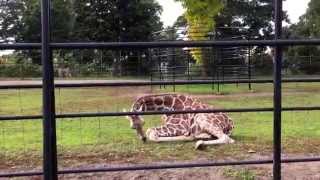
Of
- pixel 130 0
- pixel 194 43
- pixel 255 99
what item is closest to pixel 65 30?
pixel 130 0

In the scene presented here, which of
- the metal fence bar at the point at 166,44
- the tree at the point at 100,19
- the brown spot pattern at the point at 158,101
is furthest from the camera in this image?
the tree at the point at 100,19

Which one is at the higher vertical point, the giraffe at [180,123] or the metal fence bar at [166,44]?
the metal fence bar at [166,44]

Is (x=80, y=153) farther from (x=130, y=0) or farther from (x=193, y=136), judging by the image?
(x=130, y=0)

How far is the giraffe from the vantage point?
7.79 meters

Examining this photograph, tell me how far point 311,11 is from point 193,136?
30.5 meters

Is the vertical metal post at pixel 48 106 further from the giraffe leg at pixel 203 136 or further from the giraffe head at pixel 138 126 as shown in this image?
the giraffe leg at pixel 203 136

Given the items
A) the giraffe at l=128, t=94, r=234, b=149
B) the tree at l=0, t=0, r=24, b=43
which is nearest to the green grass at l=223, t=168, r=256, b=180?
the giraffe at l=128, t=94, r=234, b=149

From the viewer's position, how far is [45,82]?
3.62 metres

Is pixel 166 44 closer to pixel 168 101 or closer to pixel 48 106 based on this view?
pixel 48 106

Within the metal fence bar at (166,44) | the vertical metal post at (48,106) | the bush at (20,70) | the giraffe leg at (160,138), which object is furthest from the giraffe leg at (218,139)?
the vertical metal post at (48,106)

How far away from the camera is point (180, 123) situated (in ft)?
27.1

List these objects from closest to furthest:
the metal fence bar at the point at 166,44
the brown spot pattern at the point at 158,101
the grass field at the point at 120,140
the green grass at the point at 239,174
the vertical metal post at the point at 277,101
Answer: the metal fence bar at the point at 166,44
the vertical metal post at the point at 277,101
the green grass at the point at 239,174
the grass field at the point at 120,140
the brown spot pattern at the point at 158,101

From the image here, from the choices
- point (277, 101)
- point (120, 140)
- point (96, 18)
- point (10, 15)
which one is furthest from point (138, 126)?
point (10, 15)

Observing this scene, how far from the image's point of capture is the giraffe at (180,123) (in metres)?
7.79
